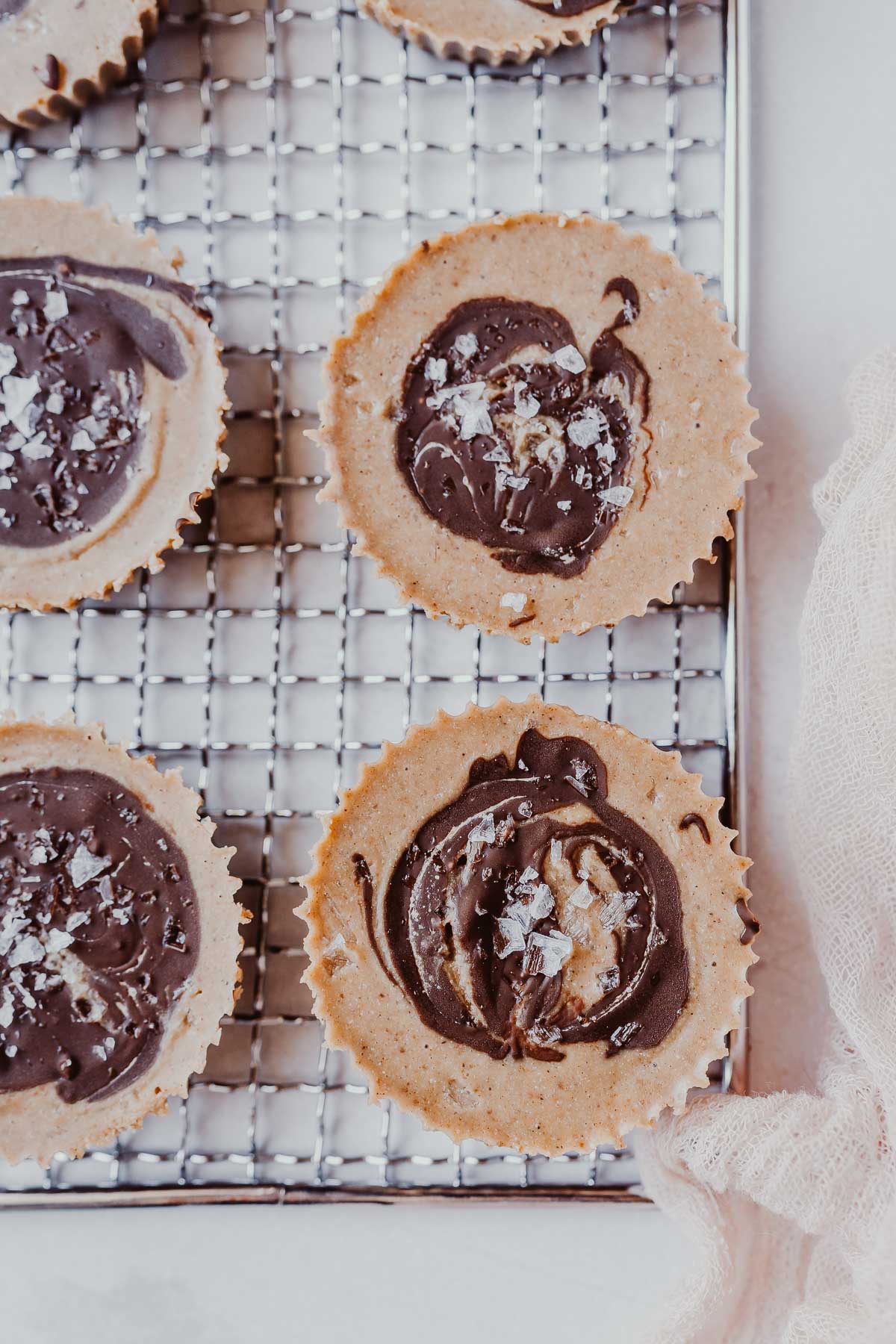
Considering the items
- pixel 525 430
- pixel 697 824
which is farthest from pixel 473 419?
pixel 697 824

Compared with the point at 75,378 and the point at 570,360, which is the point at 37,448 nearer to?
the point at 75,378

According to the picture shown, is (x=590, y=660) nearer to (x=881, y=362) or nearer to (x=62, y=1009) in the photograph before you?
(x=881, y=362)

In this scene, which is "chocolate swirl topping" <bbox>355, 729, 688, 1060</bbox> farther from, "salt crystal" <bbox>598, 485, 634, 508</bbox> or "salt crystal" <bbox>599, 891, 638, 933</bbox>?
"salt crystal" <bbox>598, 485, 634, 508</bbox>

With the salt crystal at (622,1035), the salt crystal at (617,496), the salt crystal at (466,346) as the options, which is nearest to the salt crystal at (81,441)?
the salt crystal at (466,346)

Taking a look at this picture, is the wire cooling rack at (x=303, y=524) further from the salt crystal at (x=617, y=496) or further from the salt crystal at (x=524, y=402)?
the salt crystal at (x=524, y=402)

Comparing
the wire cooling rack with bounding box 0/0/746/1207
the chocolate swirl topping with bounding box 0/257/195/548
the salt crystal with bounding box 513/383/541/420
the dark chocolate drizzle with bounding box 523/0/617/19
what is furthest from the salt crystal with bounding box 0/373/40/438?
the dark chocolate drizzle with bounding box 523/0/617/19

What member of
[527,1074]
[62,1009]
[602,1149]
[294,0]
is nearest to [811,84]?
[294,0]
